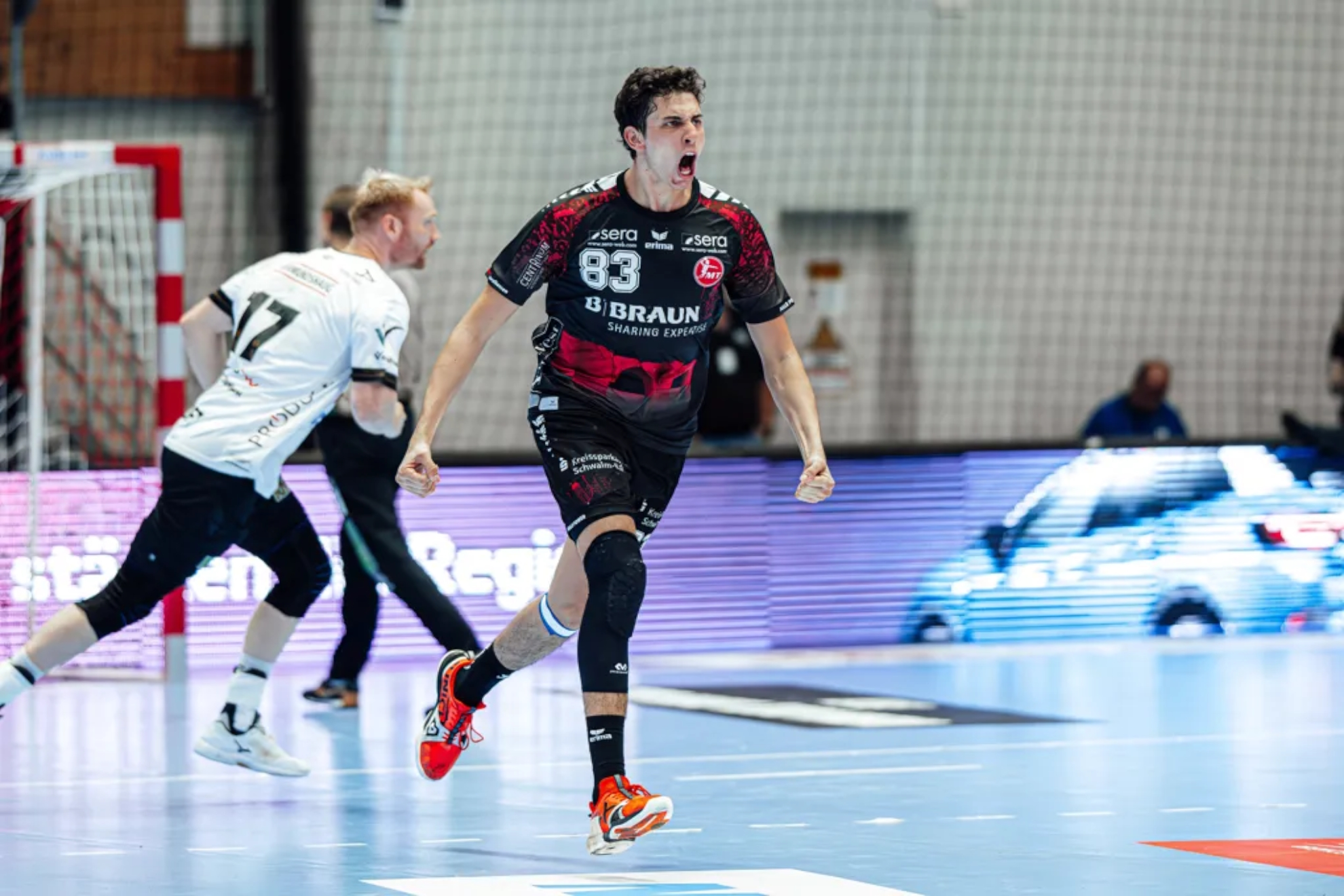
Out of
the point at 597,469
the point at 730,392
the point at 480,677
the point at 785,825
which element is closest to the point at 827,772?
the point at 785,825

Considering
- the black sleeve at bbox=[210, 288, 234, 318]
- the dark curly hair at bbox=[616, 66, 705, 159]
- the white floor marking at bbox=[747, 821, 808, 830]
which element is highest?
the dark curly hair at bbox=[616, 66, 705, 159]

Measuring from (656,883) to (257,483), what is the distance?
2.19m

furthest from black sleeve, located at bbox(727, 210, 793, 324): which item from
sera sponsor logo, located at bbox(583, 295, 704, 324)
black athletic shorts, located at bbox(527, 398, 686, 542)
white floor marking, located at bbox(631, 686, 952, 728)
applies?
white floor marking, located at bbox(631, 686, 952, 728)

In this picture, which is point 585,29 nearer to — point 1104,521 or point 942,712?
point 1104,521

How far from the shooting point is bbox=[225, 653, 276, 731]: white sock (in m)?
6.60

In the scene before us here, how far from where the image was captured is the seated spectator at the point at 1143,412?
43.5 feet

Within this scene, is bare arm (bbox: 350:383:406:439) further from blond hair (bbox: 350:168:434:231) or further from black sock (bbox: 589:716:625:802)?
black sock (bbox: 589:716:625:802)

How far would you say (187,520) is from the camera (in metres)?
6.38

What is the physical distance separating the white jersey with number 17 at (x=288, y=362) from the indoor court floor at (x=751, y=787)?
105 cm

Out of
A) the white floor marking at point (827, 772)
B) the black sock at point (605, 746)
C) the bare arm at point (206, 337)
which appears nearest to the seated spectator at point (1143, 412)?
the white floor marking at point (827, 772)

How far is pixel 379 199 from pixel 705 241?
1.99 metres

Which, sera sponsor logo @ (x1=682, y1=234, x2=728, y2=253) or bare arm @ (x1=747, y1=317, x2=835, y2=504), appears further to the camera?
Result: bare arm @ (x1=747, y1=317, x2=835, y2=504)

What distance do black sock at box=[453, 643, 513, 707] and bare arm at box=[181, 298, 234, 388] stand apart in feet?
4.83

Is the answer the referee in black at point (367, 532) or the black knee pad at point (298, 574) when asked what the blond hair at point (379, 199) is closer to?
the referee in black at point (367, 532)
